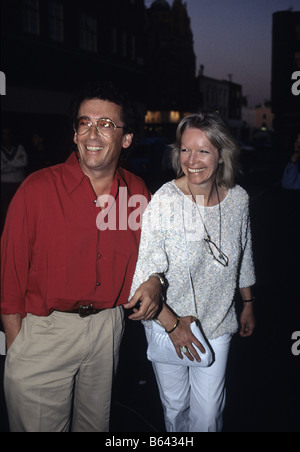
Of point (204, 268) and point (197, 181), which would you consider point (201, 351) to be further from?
point (197, 181)

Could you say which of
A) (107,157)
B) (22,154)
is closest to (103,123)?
(107,157)

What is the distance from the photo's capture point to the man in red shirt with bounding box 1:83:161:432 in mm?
2117

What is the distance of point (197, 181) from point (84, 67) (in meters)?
Result: 20.5

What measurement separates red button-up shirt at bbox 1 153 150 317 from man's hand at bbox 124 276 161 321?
7.5 inches

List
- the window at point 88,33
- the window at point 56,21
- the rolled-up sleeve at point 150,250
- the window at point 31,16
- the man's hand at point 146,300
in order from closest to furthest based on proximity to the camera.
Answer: the man's hand at point 146,300 < the rolled-up sleeve at point 150,250 < the window at point 31,16 < the window at point 56,21 < the window at point 88,33

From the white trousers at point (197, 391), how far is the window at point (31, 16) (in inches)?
708

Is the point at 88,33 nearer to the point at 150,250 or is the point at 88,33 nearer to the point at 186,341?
the point at 150,250

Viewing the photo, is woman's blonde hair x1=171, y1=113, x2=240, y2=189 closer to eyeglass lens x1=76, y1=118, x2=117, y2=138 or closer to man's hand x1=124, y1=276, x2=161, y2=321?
eyeglass lens x1=76, y1=118, x2=117, y2=138

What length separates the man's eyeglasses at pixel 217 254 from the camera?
2.35 m

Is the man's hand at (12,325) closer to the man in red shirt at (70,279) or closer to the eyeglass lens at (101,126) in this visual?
the man in red shirt at (70,279)

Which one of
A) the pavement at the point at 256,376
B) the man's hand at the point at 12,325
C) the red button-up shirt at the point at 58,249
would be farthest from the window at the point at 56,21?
the man's hand at the point at 12,325

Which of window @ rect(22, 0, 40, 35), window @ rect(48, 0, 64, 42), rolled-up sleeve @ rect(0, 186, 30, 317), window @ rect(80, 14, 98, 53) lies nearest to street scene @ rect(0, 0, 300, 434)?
rolled-up sleeve @ rect(0, 186, 30, 317)

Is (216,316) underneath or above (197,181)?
underneath

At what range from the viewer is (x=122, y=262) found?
2.27 m
